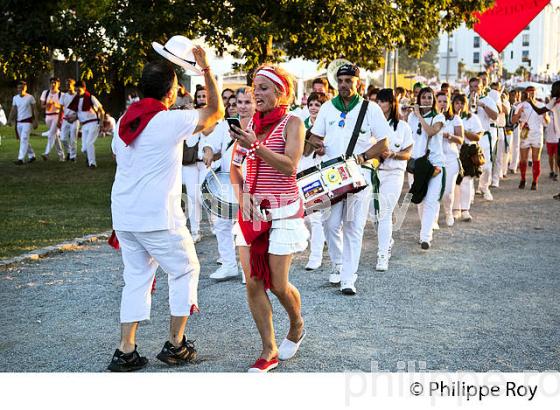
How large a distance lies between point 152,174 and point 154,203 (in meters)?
0.18

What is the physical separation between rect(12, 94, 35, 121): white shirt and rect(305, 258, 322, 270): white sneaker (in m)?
13.5

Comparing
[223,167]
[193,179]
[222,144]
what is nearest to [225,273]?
[223,167]

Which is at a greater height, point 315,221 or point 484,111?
point 484,111

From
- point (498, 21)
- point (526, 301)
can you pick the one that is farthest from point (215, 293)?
point (498, 21)

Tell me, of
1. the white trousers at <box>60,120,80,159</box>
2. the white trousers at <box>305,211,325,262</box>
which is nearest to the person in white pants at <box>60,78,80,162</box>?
the white trousers at <box>60,120,80,159</box>

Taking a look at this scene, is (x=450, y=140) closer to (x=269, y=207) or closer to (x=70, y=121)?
(x=269, y=207)

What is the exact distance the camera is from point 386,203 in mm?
8766

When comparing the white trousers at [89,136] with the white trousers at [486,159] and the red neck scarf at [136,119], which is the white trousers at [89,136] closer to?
the white trousers at [486,159]

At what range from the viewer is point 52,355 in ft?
18.0

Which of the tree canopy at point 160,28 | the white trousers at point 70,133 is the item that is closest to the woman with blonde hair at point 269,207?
the tree canopy at point 160,28

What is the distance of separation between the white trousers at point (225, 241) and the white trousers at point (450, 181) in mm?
3785

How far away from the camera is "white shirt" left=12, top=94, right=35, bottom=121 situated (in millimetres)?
20281

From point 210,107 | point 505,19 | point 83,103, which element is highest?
point 505,19

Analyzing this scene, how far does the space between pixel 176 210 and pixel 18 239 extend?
551 cm
